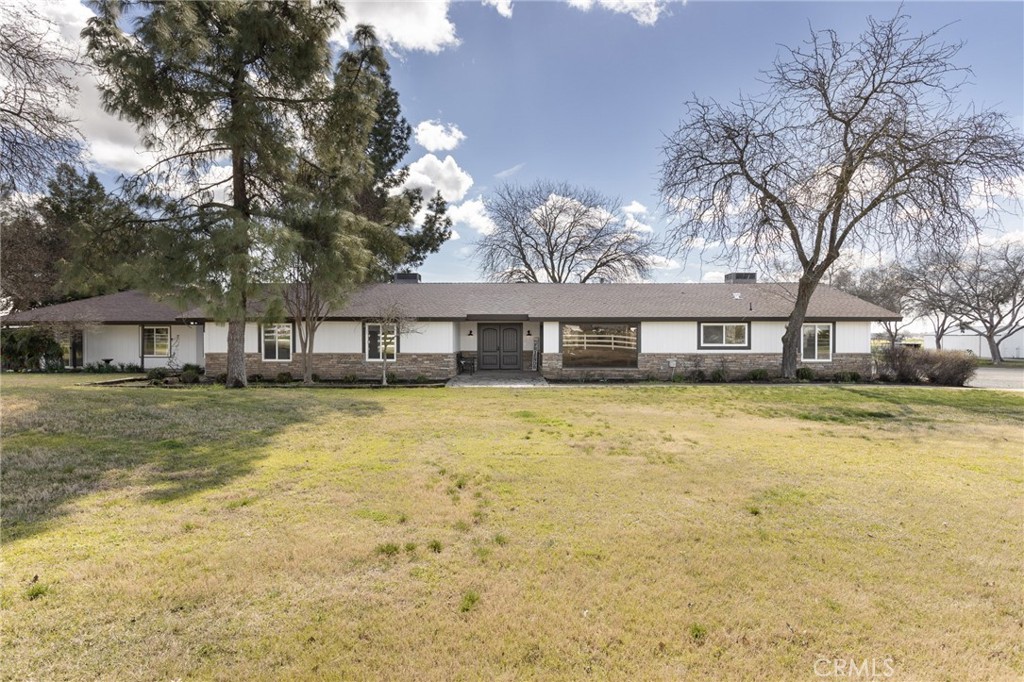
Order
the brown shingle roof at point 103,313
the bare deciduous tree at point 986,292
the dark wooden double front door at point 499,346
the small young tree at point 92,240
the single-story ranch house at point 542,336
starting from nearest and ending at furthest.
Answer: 1. the small young tree at point 92,240
2. the single-story ranch house at point 542,336
3. the brown shingle roof at point 103,313
4. the dark wooden double front door at point 499,346
5. the bare deciduous tree at point 986,292

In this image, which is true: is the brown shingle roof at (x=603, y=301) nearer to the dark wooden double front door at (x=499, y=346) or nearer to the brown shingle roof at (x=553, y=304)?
the brown shingle roof at (x=553, y=304)

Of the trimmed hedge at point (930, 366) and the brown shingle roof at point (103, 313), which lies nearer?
the trimmed hedge at point (930, 366)

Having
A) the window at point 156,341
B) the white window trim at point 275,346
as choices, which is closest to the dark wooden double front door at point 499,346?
the white window trim at point 275,346

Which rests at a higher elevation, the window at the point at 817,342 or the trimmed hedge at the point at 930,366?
the window at the point at 817,342

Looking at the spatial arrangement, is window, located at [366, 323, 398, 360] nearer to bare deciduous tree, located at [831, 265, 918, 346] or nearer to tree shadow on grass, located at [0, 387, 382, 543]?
tree shadow on grass, located at [0, 387, 382, 543]

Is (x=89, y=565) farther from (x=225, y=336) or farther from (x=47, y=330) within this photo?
(x=47, y=330)

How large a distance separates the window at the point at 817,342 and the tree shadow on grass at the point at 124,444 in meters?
17.3

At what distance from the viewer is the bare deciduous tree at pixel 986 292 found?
31609 millimetres

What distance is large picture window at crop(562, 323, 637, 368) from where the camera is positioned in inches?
735

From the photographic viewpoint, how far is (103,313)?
65.9ft

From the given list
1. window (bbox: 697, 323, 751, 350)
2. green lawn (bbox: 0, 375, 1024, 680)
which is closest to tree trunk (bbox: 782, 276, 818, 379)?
window (bbox: 697, 323, 751, 350)

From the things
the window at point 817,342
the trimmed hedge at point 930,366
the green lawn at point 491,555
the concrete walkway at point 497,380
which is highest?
the window at point 817,342
